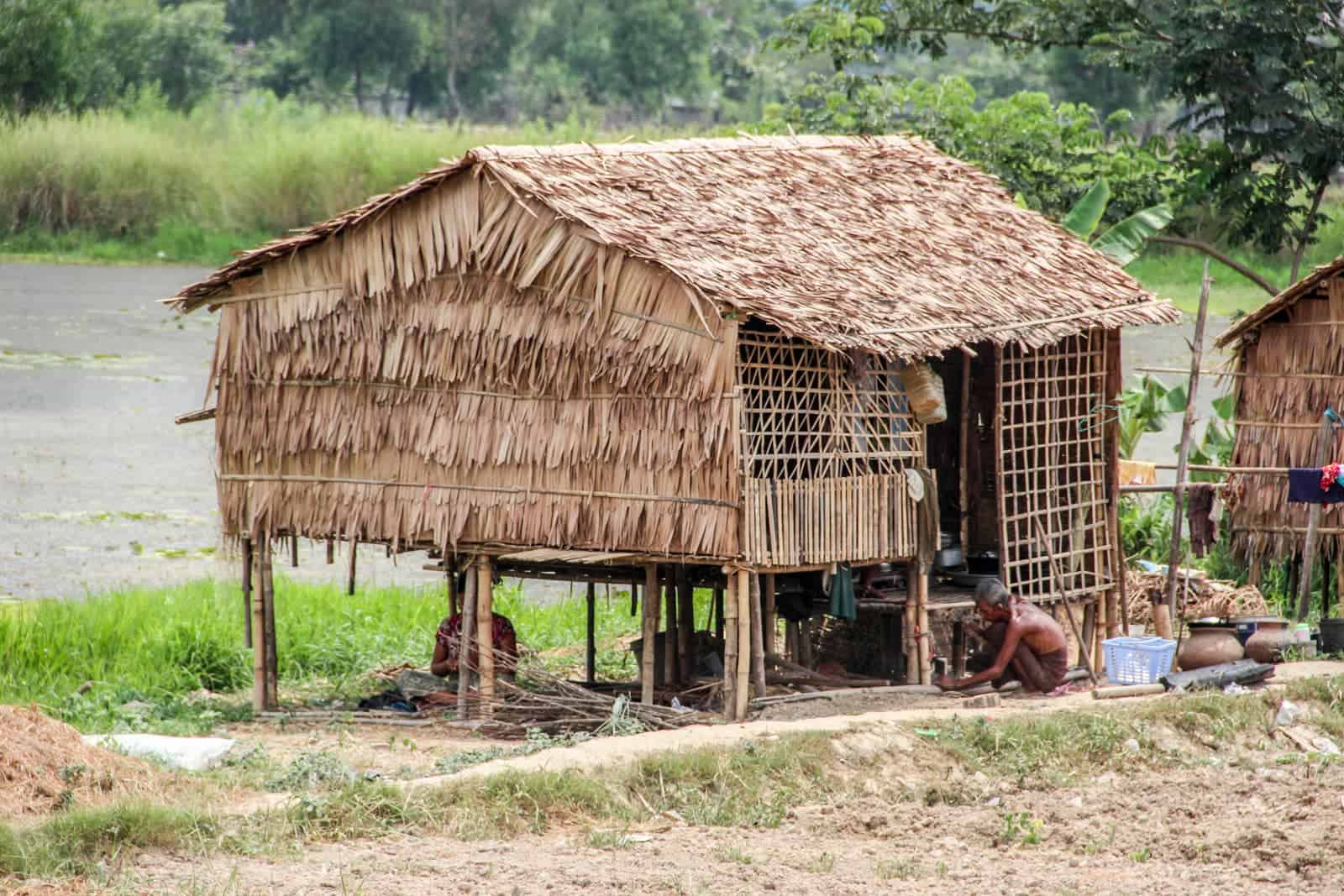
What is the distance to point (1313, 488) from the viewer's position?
45.3 ft

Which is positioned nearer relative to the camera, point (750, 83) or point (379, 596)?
point (379, 596)

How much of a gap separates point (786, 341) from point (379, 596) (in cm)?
513

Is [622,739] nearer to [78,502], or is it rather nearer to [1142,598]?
[1142,598]

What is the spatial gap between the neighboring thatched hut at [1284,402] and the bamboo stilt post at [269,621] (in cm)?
709

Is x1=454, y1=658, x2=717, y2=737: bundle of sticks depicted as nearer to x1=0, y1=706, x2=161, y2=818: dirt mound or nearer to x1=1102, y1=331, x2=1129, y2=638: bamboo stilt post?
x1=0, y1=706, x2=161, y2=818: dirt mound

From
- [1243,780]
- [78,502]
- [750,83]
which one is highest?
[750,83]

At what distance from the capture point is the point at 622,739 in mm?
10578

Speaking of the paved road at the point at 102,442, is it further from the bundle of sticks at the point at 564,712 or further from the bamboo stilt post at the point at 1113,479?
the bamboo stilt post at the point at 1113,479

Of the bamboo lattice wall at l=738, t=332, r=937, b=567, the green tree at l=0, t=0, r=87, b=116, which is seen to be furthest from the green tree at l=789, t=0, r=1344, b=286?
the green tree at l=0, t=0, r=87, b=116

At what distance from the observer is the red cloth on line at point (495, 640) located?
41.6 ft

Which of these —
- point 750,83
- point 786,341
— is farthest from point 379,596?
point 750,83

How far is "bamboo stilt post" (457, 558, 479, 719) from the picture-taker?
12422 mm

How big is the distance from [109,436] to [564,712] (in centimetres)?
1090

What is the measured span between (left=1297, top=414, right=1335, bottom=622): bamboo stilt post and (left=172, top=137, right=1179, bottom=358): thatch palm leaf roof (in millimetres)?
1834
